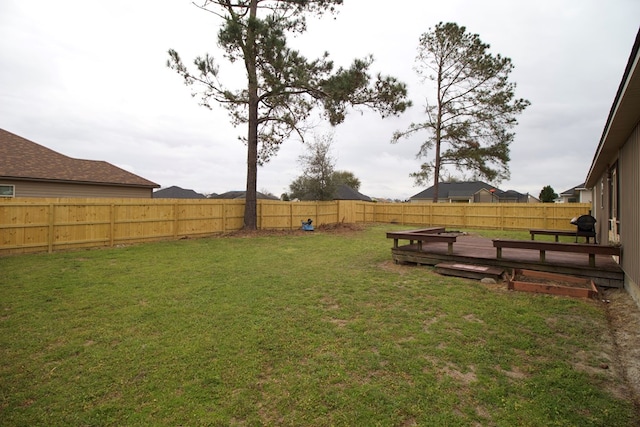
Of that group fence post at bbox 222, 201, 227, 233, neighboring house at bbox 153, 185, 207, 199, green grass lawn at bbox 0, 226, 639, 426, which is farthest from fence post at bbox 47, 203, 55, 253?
neighboring house at bbox 153, 185, 207, 199

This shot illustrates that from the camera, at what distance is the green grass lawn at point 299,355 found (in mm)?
2098

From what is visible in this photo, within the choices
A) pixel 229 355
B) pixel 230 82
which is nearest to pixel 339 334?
pixel 229 355

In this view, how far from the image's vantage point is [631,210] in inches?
175

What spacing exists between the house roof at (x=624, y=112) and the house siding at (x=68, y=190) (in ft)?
58.2

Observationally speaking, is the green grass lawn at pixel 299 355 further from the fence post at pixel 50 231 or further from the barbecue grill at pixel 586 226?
the barbecue grill at pixel 586 226

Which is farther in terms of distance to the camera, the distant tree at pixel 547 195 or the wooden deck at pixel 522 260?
the distant tree at pixel 547 195

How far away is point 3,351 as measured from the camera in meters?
2.92

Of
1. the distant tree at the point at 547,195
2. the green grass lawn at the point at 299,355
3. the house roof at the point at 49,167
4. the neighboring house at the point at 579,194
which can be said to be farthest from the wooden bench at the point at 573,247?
the distant tree at the point at 547,195

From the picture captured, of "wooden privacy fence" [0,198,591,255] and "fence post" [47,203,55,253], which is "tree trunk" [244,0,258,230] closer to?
"wooden privacy fence" [0,198,591,255]

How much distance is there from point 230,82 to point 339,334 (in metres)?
12.8

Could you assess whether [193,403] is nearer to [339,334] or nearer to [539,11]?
[339,334]

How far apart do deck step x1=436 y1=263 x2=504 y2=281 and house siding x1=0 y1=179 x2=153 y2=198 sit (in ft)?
52.3

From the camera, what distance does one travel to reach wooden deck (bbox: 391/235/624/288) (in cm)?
509

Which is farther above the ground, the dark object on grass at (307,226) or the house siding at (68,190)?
the house siding at (68,190)
